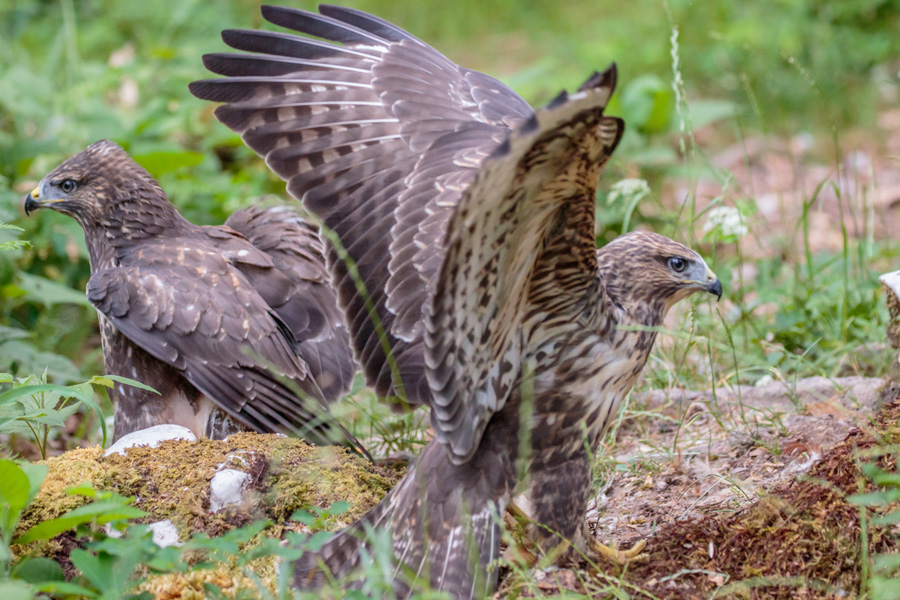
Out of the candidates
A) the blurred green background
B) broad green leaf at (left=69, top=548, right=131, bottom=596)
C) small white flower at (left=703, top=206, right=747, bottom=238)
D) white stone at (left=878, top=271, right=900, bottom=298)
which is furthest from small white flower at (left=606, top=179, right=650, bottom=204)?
broad green leaf at (left=69, top=548, right=131, bottom=596)

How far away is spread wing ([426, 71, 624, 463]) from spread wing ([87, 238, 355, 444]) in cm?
123

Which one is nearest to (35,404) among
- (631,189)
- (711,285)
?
(711,285)

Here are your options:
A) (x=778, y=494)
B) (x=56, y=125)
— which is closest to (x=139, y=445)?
(x=778, y=494)

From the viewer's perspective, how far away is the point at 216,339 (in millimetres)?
4168

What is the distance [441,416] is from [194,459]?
108 centimetres

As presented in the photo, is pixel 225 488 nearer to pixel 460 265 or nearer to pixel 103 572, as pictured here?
pixel 103 572

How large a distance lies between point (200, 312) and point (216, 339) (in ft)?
0.49

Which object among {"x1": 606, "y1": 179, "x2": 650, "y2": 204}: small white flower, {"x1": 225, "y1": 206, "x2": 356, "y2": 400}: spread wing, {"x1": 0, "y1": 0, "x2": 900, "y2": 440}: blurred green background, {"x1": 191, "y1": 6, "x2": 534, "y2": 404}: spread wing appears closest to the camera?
{"x1": 191, "y1": 6, "x2": 534, "y2": 404}: spread wing

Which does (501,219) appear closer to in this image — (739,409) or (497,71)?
(739,409)

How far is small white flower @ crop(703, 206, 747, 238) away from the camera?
14.1 feet

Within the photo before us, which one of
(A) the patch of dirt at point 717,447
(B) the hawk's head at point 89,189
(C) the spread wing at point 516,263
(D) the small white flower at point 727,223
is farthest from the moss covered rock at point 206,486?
(D) the small white flower at point 727,223

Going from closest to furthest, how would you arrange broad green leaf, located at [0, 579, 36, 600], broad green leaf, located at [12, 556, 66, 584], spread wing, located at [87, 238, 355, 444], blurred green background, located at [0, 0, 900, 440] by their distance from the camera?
broad green leaf, located at [0, 579, 36, 600], broad green leaf, located at [12, 556, 66, 584], spread wing, located at [87, 238, 355, 444], blurred green background, located at [0, 0, 900, 440]

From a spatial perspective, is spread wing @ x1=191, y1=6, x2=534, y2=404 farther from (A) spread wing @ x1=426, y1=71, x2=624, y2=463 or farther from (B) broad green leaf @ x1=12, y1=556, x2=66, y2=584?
(B) broad green leaf @ x1=12, y1=556, x2=66, y2=584

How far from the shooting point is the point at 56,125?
7191mm
